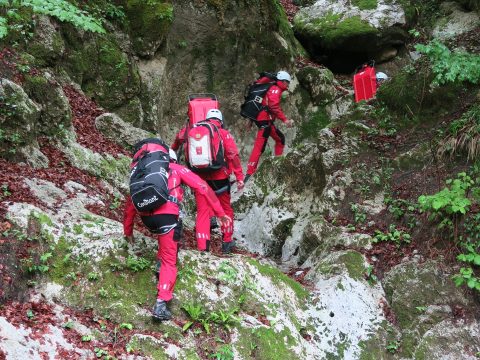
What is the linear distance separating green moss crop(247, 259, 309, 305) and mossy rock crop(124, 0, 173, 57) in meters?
8.36

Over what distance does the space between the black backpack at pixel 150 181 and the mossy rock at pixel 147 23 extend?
8198 millimetres

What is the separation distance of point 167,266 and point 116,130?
20.3 ft

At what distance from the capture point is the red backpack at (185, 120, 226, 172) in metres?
7.26

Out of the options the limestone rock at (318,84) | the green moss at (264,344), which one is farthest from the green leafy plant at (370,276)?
the limestone rock at (318,84)

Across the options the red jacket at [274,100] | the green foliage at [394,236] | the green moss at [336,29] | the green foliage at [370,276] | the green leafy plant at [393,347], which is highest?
the green moss at [336,29]

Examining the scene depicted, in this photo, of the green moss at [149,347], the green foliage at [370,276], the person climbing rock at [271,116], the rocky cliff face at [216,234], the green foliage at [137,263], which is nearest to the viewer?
the green moss at [149,347]

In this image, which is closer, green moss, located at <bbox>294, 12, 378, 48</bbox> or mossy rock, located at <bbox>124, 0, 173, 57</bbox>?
mossy rock, located at <bbox>124, 0, 173, 57</bbox>

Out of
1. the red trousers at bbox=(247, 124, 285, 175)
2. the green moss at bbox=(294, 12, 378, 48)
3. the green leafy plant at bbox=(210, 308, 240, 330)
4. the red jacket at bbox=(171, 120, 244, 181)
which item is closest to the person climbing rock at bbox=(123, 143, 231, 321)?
the green leafy plant at bbox=(210, 308, 240, 330)

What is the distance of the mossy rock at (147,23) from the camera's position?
13.1m

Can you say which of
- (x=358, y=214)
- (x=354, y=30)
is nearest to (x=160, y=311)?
(x=358, y=214)

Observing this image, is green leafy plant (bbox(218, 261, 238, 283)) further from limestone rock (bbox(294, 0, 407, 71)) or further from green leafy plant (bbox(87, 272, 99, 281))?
limestone rock (bbox(294, 0, 407, 71))

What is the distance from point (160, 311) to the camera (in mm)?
5602

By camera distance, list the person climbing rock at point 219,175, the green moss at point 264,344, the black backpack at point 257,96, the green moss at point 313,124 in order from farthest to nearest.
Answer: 1. the green moss at point 313,124
2. the black backpack at point 257,96
3. the person climbing rock at point 219,175
4. the green moss at point 264,344

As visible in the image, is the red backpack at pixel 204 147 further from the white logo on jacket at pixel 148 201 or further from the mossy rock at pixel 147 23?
the mossy rock at pixel 147 23
